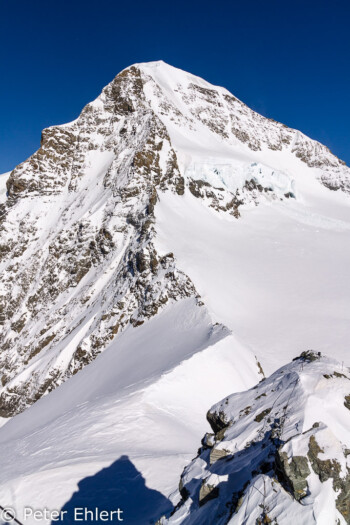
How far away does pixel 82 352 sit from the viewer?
34.6 meters

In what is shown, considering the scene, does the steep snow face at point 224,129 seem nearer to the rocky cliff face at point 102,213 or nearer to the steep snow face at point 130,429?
the rocky cliff face at point 102,213

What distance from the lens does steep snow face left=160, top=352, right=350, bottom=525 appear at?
4441 millimetres

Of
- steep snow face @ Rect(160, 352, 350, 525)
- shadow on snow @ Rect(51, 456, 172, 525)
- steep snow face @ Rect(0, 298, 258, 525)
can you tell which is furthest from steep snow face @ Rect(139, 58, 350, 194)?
steep snow face @ Rect(160, 352, 350, 525)

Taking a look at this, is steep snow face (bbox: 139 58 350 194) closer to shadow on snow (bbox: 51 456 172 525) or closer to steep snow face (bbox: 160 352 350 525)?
shadow on snow (bbox: 51 456 172 525)

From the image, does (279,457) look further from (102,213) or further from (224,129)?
(224,129)

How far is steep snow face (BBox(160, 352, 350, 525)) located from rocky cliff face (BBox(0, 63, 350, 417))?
21736mm

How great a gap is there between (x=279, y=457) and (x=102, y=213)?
158 ft

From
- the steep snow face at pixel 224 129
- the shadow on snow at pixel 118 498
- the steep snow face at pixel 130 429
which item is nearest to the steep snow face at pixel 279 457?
the shadow on snow at pixel 118 498

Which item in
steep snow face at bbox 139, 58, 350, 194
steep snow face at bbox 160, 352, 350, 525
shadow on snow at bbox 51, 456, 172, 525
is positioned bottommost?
shadow on snow at bbox 51, 456, 172, 525

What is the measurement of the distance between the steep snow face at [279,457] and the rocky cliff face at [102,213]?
21.7 metres

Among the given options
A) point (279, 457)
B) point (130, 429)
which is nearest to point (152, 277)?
point (130, 429)

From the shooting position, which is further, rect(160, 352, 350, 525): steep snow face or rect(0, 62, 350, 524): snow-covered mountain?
rect(0, 62, 350, 524): snow-covered mountain

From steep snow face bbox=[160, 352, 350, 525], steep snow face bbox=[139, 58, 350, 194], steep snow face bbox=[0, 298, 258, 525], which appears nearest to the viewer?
steep snow face bbox=[160, 352, 350, 525]

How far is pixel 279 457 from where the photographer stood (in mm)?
4750
